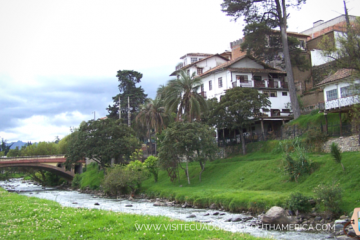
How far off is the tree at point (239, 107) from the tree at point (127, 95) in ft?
138

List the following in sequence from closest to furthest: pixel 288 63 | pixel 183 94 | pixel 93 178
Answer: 1. pixel 183 94
2. pixel 288 63
3. pixel 93 178

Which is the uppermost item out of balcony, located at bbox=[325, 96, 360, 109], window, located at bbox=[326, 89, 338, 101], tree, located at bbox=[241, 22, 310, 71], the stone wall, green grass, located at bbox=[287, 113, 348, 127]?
tree, located at bbox=[241, 22, 310, 71]

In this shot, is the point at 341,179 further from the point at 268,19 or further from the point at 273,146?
the point at 268,19

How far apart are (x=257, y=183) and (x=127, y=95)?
6152 centimetres

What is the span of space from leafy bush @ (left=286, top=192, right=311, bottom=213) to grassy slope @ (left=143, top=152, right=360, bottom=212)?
4.19 ft

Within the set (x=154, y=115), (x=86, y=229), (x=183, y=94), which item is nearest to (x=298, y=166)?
(x=183, y=94)

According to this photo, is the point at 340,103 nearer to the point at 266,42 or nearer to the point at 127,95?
the point at 266,42

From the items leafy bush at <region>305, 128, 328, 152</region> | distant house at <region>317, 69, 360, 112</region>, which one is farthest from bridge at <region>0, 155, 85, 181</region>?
distant house at <region>317, 69, 360, 112</region>

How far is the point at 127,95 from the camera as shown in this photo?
93688 mm

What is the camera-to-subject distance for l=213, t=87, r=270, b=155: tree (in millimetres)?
52750

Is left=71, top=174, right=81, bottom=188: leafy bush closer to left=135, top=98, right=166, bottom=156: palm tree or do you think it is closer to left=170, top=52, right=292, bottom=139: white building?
left=135, top=98, right=166, bottom=156: palm tree

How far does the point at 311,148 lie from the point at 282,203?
1683 centimetres

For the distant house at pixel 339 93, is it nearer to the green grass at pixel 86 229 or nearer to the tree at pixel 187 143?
the tree at pixel 187 143

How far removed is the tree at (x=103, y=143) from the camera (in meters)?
65.3
